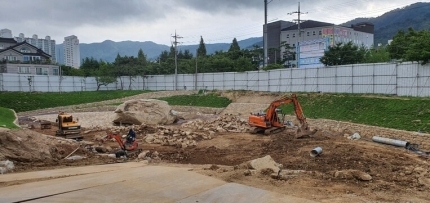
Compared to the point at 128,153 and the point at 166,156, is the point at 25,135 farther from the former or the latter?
the point at 166,156

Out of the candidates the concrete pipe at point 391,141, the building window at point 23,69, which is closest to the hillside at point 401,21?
the building window at point 23,69

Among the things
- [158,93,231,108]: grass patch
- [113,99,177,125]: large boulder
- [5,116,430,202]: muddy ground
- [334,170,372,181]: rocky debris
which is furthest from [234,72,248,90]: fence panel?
[334,170,372,181]: rocky debris

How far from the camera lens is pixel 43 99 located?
148 feet

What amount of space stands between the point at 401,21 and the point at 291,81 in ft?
514

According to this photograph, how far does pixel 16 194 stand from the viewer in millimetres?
8672

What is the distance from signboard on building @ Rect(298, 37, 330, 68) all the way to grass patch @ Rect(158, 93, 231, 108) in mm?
14274

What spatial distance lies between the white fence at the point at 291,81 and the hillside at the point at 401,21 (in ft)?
322

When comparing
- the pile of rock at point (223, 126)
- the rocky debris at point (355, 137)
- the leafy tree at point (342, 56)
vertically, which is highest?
the leafy tree at point (342, 56)

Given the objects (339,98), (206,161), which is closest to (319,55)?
(339,98)

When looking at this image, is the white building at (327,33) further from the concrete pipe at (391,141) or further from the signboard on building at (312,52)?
the concrete pipe at (391,141)

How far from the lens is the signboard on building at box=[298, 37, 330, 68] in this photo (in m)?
45.5

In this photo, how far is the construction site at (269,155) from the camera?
988 cm

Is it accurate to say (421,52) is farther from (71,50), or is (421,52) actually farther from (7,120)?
(71,50)

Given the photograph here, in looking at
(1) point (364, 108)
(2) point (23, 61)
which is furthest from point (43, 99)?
(1) point (364, 108)
